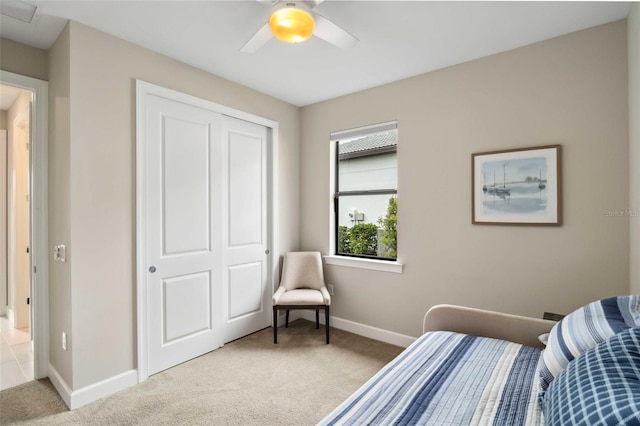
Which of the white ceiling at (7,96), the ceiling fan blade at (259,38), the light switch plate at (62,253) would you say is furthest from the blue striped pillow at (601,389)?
the white ceiling at (7,96)

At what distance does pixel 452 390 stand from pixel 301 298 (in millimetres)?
2012

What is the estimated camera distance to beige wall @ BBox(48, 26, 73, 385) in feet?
7.00

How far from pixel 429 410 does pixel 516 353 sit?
30.0 inches

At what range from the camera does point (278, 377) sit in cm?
246

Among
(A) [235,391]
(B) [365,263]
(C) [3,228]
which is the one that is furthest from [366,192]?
(C) [3,228]

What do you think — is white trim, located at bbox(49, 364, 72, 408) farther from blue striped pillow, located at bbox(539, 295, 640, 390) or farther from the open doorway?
blue striped pillow, located at bbox(539, 295, 640, 390)

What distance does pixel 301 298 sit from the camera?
315 centimetres

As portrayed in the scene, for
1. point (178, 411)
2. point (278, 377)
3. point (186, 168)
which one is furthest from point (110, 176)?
point (278, 377)

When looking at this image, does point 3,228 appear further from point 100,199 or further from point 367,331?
point 367,331

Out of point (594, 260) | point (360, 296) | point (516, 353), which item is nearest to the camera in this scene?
point (516, 353)

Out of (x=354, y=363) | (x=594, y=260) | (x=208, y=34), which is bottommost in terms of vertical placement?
(x=354, y=363)

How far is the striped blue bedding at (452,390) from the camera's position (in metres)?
1.10

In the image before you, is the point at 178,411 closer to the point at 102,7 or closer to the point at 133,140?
the point at 133,140

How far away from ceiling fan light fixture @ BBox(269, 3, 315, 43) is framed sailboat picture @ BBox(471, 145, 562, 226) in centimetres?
174
